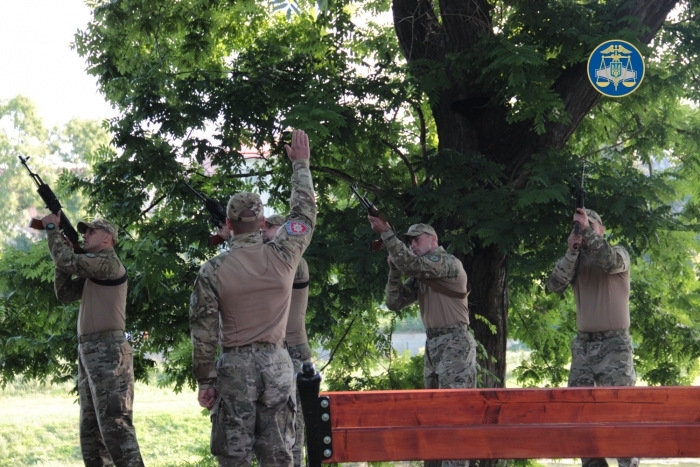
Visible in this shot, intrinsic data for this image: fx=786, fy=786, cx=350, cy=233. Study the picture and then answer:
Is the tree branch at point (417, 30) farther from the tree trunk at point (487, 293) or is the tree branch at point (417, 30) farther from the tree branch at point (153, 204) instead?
the tree branch at point (153, 204)

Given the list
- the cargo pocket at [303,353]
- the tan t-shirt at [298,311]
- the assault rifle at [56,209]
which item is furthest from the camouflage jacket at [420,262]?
the assault rifle at [56,209]

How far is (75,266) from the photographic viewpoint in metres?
5.54

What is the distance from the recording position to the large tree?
25.3 feet

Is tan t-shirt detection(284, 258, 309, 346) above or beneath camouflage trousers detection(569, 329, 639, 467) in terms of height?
above

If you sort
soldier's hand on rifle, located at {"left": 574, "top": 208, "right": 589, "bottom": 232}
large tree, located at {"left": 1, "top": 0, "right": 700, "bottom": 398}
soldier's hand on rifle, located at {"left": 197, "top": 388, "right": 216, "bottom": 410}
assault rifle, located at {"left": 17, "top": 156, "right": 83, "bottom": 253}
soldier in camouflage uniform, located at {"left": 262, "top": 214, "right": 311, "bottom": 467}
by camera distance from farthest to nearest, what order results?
large tree, located at {"left": 1, "top": 0, "right": 700, "bottom": 398} → soldier in camouflage uniform, located at {"left": 262, "top": 214, "right": 311, "bottom": 467} → assault rifle, located at {"left": 17, "top": 156, "right": 83, "bottom": 253} → soldier's hand on rifle, located at {"left": 574, "top": 208, "right": 589, "bottom": 232} → soldier's hand on rifle, located at {"left": 197, "top": 388, "right": 216, "bottom": 410}

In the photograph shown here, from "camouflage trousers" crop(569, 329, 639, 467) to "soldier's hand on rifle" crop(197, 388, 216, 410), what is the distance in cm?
310

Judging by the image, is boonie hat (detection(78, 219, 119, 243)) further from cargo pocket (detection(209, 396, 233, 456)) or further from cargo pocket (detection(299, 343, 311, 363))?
cargo pocket (detection(209, 396, 233, 456))

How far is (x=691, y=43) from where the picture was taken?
8680mm

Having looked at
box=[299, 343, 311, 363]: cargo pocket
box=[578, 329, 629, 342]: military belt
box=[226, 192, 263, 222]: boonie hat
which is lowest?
box=[299, 343, 311, 363]: cargo pocket

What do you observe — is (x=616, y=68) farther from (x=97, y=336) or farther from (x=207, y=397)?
(x=207, y=397)

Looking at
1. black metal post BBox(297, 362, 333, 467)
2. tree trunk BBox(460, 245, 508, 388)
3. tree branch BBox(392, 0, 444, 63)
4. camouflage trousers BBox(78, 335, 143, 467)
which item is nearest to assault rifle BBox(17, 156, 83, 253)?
camouflage trousers BBox(78, 335, 143, 467)

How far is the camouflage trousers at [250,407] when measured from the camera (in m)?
4.11

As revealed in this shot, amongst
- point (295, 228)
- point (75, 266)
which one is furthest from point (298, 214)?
point (75, 266)

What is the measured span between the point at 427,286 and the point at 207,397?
2.55 metres
